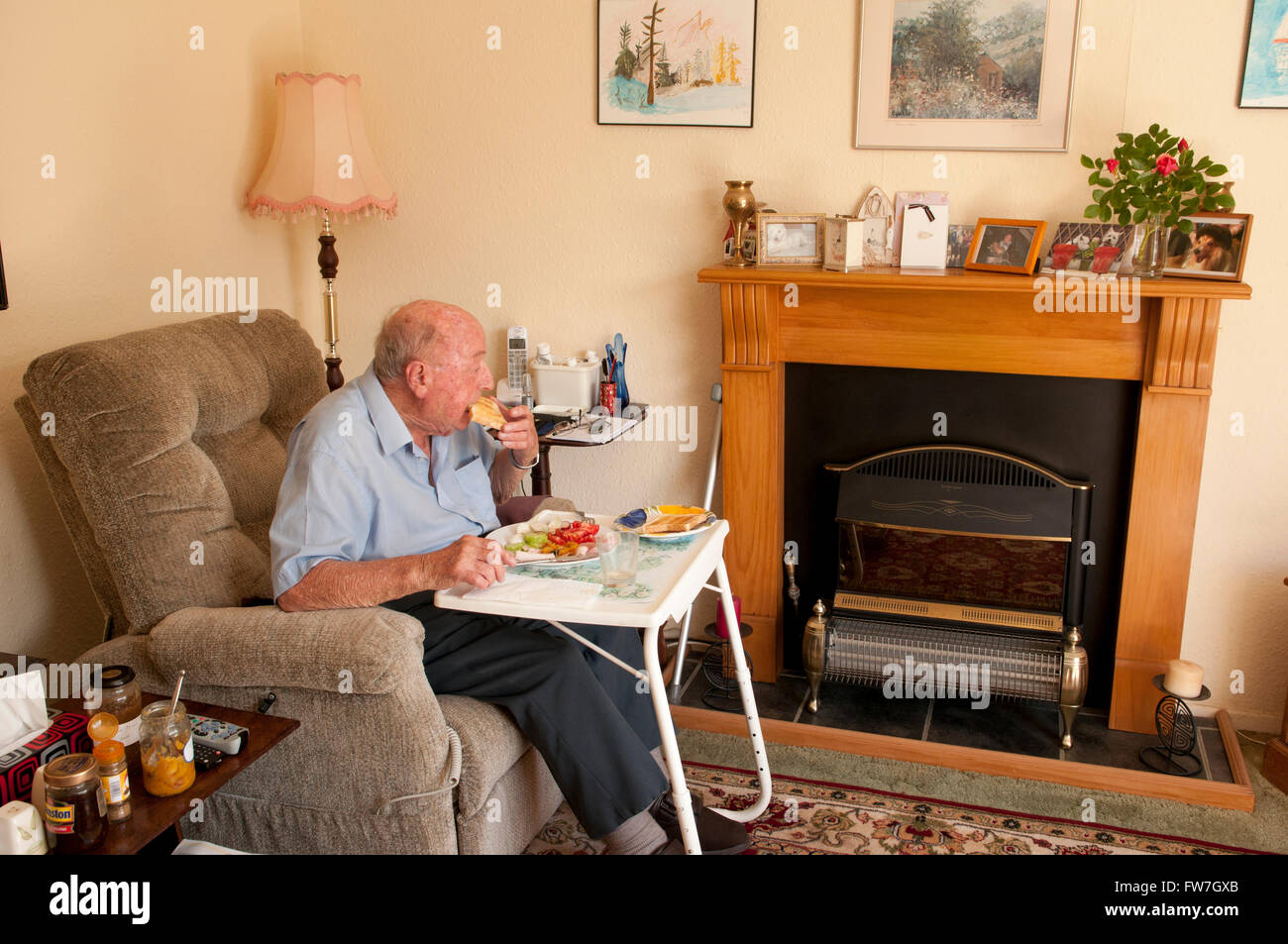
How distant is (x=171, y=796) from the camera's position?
1625mm

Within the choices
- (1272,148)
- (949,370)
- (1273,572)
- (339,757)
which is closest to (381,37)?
(949,370)

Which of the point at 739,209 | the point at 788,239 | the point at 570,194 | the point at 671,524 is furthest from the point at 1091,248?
the point at 570,194

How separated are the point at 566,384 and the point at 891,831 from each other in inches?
59.5

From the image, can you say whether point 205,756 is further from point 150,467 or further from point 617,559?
point 617,559

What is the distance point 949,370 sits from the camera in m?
2.80

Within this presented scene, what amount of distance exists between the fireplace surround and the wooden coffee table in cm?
141

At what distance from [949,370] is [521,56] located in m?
1.53

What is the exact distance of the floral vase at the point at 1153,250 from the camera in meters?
2.46

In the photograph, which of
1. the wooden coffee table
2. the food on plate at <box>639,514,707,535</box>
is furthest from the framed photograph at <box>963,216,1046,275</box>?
the wooden coffee table

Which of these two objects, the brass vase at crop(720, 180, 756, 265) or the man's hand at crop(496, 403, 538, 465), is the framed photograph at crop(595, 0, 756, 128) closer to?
the brass vase at crop(720, 180, 756, 265)

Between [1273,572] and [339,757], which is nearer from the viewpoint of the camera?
[339,757]

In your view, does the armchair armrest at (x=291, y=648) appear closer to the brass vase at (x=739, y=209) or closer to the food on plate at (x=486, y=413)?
the food on plate at (x=486, y=413)
